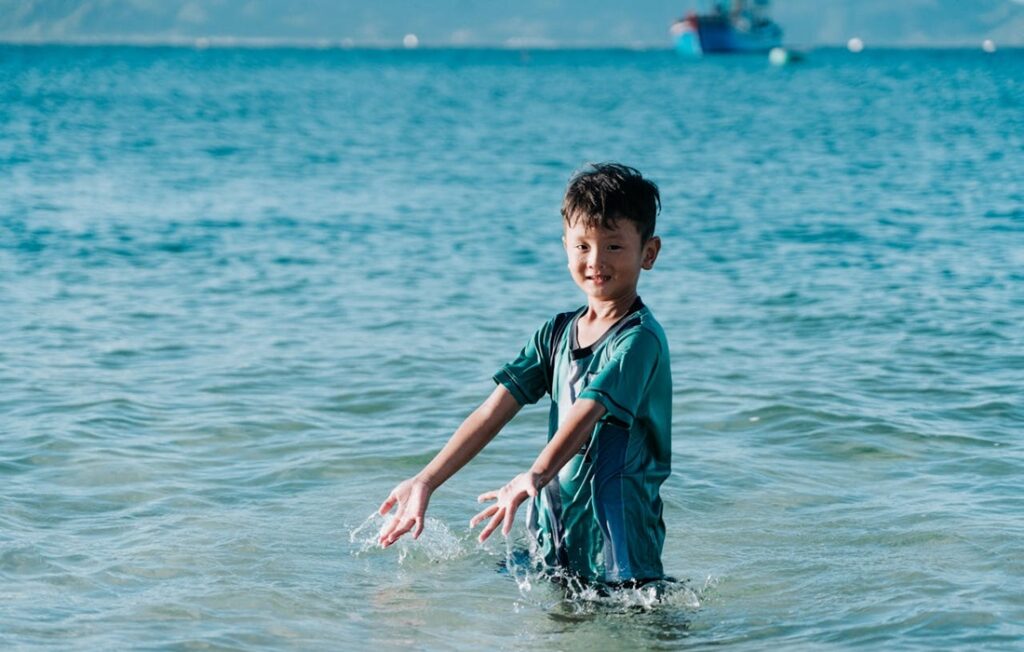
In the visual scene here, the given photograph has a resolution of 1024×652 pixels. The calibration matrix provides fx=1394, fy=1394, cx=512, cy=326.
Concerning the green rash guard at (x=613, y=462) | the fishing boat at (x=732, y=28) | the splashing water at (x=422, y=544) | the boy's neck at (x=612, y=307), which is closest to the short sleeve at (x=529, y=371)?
the green rash guard at (x=613, y=462)

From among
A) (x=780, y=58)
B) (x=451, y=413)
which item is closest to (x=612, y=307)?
(x=451, y=413)

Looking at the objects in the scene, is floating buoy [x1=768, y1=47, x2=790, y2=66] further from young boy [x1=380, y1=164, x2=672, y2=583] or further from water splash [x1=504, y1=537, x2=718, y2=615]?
young boy [x1=380, y1=164, x2=672, y2=583]

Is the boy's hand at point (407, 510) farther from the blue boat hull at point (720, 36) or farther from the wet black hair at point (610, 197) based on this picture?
the blue boat hull at point (720, 36)

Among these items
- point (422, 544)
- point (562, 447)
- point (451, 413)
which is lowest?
point (422, 544)

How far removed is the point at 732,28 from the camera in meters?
121

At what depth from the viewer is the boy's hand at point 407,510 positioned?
4.17 metres

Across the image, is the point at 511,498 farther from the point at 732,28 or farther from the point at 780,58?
the point at 732,28

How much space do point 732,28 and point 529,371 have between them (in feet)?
397

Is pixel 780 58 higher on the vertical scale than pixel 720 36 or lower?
lower

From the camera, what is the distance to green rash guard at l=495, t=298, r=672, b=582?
4164mm

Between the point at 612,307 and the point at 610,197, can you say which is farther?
the point at 612,307

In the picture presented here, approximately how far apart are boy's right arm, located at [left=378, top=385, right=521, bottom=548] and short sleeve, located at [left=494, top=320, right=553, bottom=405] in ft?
0.09

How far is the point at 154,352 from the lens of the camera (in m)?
9.70

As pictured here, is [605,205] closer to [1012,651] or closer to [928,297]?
[1012,651]
